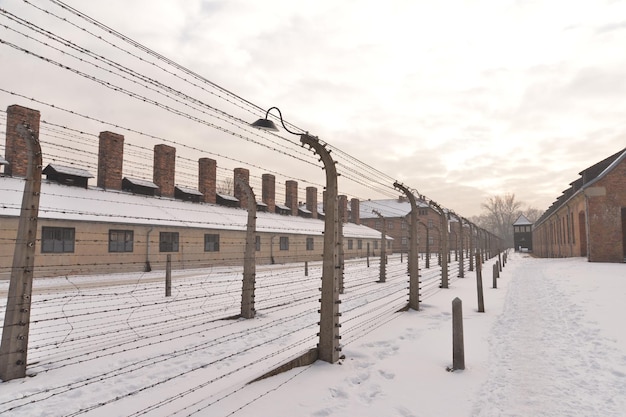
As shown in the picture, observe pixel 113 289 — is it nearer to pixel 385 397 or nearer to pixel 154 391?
pixel 154 391

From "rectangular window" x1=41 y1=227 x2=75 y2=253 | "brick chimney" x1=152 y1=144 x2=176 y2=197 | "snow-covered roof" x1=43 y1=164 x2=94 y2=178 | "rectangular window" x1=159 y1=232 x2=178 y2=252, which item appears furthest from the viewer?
"brick chimney" x1=152 y1=144 x2=176 y2=197

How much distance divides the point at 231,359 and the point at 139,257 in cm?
1822

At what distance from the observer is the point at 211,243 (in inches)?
1024

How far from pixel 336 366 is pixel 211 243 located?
21.8m

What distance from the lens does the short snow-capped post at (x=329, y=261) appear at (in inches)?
227

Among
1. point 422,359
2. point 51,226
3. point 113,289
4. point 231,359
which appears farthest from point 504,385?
point 51,226

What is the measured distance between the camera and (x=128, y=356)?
6027mm

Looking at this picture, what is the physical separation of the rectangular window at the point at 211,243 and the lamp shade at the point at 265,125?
21.1 m

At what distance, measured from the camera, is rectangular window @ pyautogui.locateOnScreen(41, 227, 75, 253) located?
17938 millimetres

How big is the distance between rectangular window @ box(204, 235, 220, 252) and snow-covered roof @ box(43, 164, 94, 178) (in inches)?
321

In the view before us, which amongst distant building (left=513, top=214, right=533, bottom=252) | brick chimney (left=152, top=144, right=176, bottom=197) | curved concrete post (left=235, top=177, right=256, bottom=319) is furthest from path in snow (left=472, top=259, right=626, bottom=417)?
distant building (left=513, top=214, right=533, bottom=252)

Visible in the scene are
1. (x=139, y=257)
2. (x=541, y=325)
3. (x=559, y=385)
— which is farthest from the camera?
(x=139, y=257)

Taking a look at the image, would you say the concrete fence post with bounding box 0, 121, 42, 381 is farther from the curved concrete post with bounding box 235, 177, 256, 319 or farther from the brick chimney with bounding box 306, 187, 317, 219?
the brick chimney with bounding box 306, 187, 317, 219

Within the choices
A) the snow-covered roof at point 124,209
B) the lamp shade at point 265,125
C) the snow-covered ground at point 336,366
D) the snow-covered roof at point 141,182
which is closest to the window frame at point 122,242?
the snow-covered roof at point 124,209
